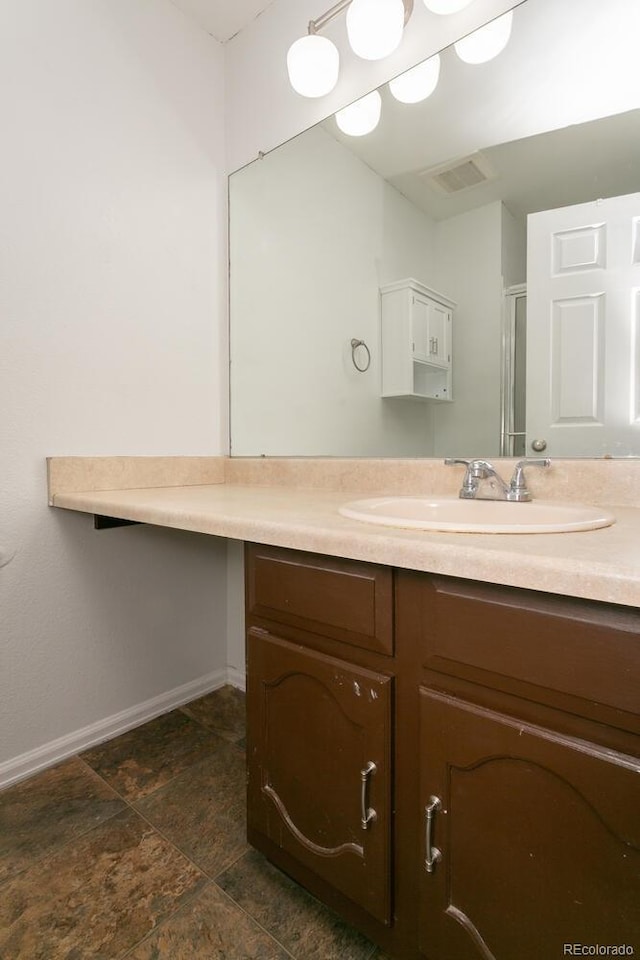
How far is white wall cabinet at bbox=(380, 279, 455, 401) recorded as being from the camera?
125cm

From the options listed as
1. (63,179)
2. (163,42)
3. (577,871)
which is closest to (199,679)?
(577,871)

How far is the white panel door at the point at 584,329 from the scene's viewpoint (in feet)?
3.24

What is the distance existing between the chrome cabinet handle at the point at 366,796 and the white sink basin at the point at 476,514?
0.39 m

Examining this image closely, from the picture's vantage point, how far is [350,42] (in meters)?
1.34

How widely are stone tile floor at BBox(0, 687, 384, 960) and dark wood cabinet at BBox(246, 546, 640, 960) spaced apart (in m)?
0.11

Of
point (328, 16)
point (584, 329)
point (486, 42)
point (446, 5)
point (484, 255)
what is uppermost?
point (328, 16)

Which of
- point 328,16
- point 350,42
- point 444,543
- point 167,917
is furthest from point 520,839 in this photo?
point 328,16

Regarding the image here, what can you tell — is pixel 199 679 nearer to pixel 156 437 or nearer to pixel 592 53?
pixel 156 437

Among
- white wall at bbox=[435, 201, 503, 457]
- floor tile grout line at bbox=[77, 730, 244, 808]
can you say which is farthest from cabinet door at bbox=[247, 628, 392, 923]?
white wall at bbox=[435, 201, 503, 457]

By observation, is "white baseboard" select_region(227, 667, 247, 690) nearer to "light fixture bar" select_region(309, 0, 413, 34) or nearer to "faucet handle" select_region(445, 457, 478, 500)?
"faucet handle" select_region(445, 457, 478, 500)

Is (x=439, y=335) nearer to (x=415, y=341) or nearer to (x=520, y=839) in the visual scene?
(x=415, y=341)

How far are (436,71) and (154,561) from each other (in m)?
1.66

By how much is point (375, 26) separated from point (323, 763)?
1.75 meters

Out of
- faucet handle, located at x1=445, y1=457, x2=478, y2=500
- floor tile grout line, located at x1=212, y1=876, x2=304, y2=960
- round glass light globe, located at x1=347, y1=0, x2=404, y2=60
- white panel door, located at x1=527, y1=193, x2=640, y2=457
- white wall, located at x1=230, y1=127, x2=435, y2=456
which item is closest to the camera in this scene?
floor tile grout line, located at x1=212, y1=876, x2=304, y2=960
